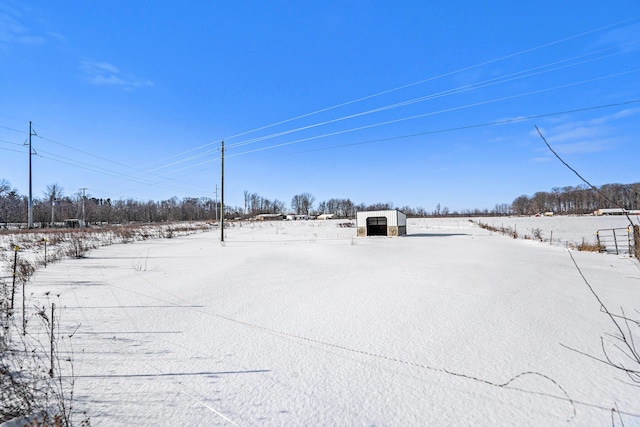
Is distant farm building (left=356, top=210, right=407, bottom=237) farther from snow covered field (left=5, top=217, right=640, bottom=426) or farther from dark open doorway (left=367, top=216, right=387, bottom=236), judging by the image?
snow covered field (left=5, top=217, right=640, bottom=426)

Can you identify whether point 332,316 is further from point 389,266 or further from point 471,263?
point 471,263

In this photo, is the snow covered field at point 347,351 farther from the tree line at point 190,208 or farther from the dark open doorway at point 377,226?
the tree line at point 190,208

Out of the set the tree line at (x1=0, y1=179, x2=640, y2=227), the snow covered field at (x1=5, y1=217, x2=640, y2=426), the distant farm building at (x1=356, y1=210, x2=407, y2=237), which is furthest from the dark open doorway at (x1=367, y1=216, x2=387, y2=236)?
the tree line at (x1=0, y1=179, x2=640, y2=227)

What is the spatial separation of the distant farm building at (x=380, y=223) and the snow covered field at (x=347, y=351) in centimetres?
1702

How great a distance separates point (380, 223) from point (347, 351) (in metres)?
22.0

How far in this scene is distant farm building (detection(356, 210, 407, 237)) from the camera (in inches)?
949

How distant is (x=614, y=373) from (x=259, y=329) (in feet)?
12.7

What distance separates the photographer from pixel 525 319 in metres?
4.33

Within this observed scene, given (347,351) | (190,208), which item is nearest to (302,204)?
(190,208)

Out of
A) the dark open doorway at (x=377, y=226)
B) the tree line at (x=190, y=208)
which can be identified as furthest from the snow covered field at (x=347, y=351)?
the tree line at (x=190, y=208)

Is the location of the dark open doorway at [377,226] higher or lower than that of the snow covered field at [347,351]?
higher

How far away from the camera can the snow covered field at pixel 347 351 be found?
2373 millimetres

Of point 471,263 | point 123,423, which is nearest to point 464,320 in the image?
point 123,423

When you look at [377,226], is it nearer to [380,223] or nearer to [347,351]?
[380,223]
